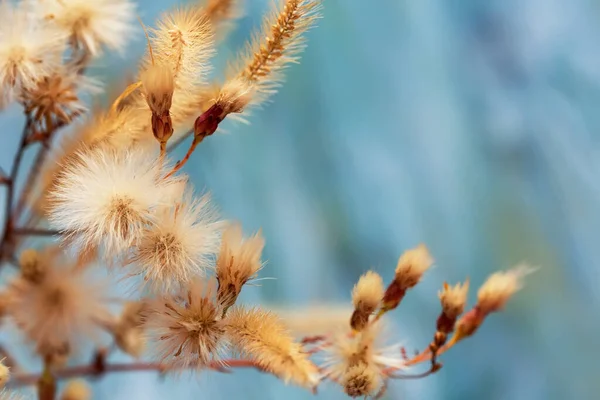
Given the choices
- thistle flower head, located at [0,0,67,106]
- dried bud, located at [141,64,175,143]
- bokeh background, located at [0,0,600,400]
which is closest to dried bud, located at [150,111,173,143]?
dried bud, located at [141,64,175,143]

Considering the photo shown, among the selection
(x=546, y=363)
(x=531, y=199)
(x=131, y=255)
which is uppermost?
(x=531, y=199)

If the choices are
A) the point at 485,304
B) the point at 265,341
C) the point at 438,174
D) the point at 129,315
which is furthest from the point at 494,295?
the point at 438,174

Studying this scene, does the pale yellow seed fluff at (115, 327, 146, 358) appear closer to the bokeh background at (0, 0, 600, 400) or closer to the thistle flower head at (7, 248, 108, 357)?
the thistle flower head at (7, 248, 108, 357)

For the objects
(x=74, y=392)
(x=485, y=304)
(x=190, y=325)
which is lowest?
(x=74, y=392)

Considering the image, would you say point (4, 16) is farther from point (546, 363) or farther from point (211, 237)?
point (546, 363)

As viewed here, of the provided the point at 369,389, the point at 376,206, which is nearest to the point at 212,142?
the point at 376,206

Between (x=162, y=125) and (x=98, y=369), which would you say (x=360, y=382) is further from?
(x=98, y=369)
